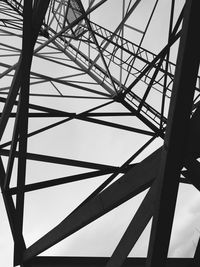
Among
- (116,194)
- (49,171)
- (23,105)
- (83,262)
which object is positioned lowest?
(83,262)

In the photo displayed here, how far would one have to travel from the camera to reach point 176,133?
2.32 meters

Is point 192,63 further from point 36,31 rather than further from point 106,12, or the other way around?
point 106,12

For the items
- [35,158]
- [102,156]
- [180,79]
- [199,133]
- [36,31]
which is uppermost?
[102,156]

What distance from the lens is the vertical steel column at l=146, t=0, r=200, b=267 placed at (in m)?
2.07

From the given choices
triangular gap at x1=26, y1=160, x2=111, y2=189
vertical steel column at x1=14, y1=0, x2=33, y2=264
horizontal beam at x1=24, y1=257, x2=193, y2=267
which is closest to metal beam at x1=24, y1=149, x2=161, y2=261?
horizontal beam at x1=24, y1=257, x2=193, y2=267

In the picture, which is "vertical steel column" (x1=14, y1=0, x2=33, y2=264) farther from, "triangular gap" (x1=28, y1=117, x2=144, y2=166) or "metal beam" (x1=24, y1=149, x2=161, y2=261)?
"triangular gap" (x1=28, y1=117, x2=144, y2=166)

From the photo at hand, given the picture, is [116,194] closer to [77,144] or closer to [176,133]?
[176,133]

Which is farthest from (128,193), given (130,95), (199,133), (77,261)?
(130,95)

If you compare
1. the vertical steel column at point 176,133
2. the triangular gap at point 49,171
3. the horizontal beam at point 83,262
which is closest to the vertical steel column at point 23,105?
the horizontal beam at point 83,262

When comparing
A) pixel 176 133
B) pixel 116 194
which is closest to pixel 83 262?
pixel 116 194

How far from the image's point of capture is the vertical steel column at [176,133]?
6.78ft

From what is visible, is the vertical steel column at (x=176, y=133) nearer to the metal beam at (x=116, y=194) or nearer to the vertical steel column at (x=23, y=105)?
the metal beam at (x=116, y=194)

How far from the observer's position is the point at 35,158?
18.5ft

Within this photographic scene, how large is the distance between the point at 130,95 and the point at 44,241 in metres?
6.35
